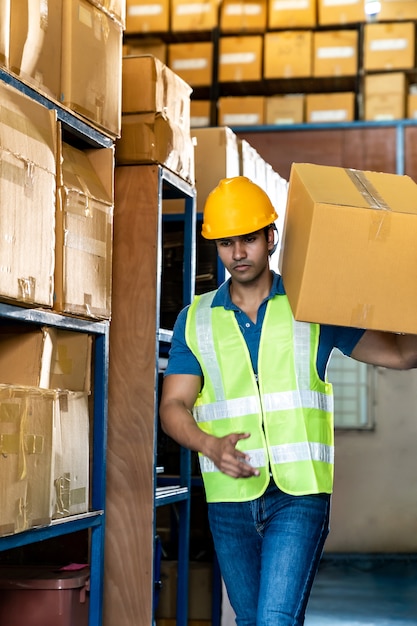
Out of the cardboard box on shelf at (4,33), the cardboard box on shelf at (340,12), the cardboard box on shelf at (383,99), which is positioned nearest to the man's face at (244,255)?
the cardboard box on shelf at (4,33)

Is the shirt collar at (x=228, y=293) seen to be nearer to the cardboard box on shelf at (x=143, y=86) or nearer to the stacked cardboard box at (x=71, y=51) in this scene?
the stacked cardboard box at (x=71, y=51)

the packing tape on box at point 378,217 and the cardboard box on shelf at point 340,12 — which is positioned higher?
the cardboard box on shelf at point 340,12

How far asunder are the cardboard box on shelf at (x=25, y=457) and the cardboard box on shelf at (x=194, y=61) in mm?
5877

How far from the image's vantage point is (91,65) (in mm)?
3729

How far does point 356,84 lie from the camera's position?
8.56 metres

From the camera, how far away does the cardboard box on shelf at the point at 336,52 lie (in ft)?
27.9

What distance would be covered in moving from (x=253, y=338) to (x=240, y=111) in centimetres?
564

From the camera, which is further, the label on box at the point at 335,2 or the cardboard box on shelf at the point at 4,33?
the label on box at the point at 335,2

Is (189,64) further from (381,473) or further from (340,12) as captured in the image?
(381,473)

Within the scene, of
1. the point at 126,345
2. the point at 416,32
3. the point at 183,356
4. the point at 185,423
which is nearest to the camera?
the point at 185,423

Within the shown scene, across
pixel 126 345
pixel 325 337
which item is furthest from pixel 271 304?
pixel 126 345

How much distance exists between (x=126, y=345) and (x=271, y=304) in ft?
4.02

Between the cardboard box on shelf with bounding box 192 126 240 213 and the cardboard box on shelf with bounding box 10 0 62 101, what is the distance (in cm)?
190

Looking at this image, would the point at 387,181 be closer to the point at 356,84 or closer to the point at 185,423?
the point at 185,423
